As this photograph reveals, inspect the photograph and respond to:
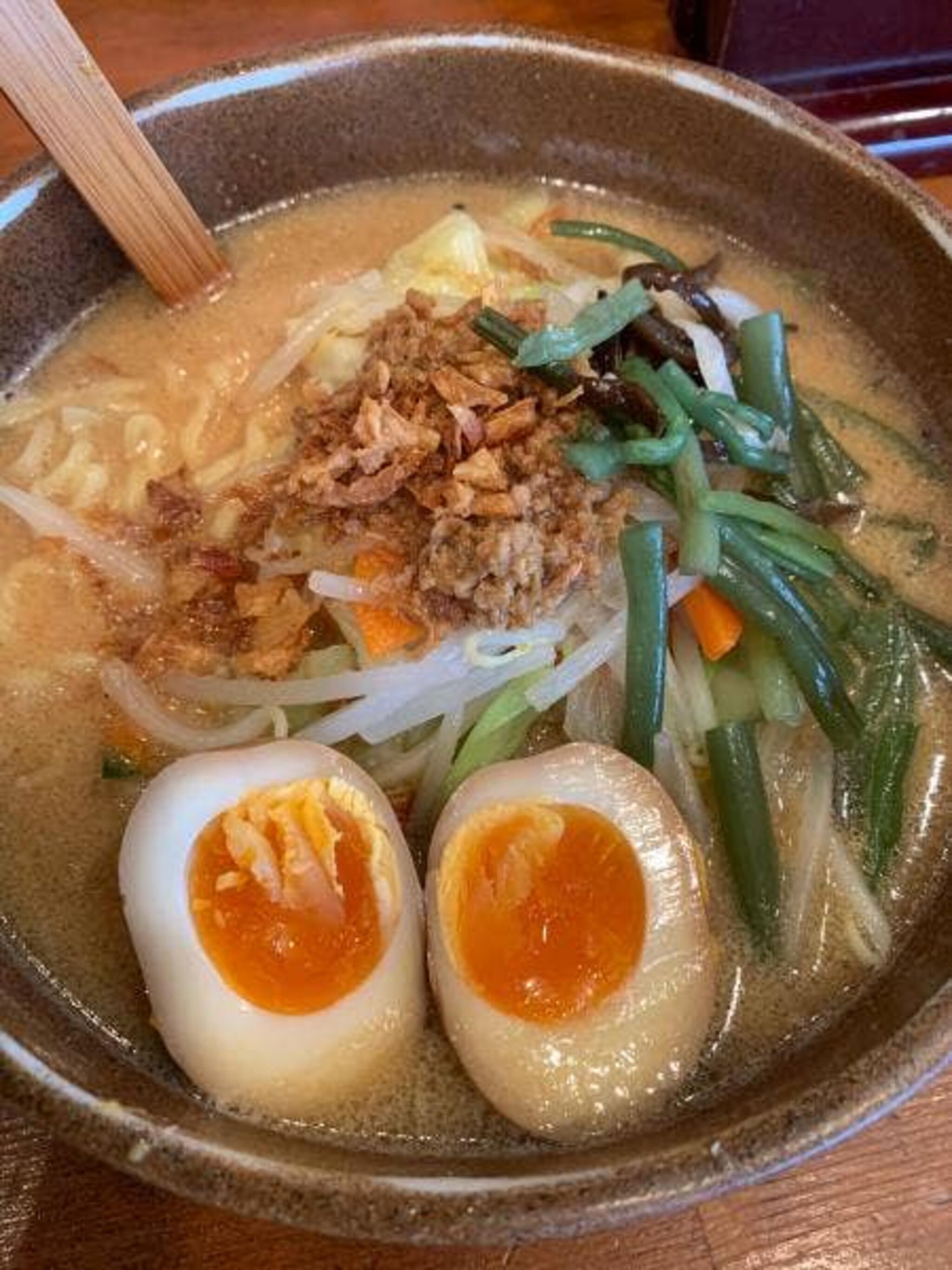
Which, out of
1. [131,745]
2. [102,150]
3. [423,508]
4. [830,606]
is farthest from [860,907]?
[102,150]

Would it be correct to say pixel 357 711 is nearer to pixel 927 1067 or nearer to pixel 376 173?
pixel 927 1067

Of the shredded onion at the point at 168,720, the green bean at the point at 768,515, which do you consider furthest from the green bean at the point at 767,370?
the shredded onion at the point at 168,720

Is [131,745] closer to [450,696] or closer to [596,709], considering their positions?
[450,696]

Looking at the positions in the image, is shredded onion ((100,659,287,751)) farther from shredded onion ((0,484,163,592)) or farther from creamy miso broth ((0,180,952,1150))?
shredded onion ((0,484,163,592))

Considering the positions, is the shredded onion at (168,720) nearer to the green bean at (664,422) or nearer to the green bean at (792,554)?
the green bean at (664,422)

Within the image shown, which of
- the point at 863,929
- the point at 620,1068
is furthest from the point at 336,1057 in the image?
the point at 863,929
